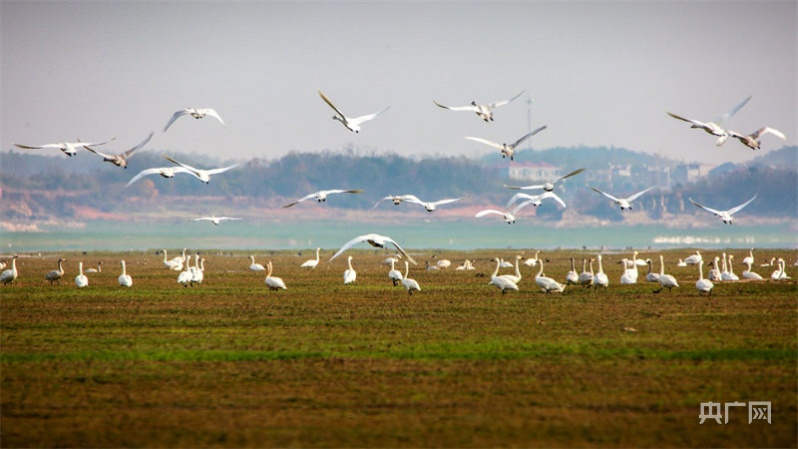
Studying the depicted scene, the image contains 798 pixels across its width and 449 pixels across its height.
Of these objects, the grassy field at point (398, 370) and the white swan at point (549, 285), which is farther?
the white swan at point (549, 285)

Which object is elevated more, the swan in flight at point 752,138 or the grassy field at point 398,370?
the swan in flight at point 752,138

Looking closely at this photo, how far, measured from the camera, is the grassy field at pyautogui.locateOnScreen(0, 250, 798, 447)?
1595 cm

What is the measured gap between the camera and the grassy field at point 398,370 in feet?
52.3

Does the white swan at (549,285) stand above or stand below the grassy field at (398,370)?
above

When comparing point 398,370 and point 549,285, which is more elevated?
point 549,285

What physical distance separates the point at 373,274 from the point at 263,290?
12.0 metres

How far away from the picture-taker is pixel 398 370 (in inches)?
814

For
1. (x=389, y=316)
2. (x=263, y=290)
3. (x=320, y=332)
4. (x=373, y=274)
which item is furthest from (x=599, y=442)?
(x=373, y=274)

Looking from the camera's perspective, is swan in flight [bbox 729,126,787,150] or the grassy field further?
swan in flight [bbox 729,126,787,150]

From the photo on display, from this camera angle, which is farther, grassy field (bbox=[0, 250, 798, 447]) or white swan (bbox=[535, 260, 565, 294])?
white swan (bbox=[535, 260, 565, 294])

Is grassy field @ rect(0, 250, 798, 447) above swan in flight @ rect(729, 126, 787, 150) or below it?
below

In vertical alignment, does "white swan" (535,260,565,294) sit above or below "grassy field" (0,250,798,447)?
above

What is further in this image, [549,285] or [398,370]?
[549,285]

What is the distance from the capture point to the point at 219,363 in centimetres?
2169
